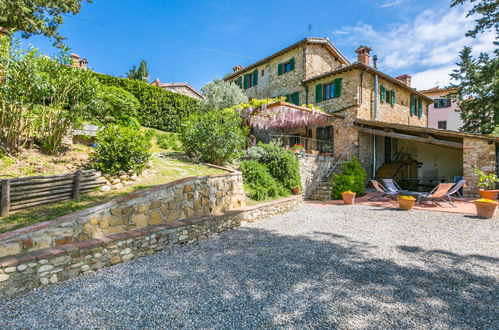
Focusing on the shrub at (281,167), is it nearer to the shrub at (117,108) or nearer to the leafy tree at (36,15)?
the shrub at (117,108)

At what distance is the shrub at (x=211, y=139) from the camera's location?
8.47 metres

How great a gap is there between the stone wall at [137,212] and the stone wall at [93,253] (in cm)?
14

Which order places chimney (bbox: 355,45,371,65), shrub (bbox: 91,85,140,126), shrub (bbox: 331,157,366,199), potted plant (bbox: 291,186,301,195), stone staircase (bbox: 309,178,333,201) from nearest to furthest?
potted plant (bbox: 291,186,301,195)
shrub (bbox: 91,85,140,126)
shrub (bbox: 331,157,366,199)
stone staircase (bbox: 309,178,333,201)
chimney (bbox: 355,45,371,65)

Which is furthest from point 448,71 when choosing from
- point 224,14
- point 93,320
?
point 93,320

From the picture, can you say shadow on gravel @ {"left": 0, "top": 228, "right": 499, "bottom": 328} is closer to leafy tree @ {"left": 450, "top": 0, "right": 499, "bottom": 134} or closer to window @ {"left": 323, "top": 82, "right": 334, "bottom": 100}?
leafy tree @ {"left": 450, "top": 0, "right": 499, "bottom": 134}

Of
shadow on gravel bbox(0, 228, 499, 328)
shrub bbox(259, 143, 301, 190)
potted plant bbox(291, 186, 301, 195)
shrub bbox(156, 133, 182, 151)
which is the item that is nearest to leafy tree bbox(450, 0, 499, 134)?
shrub bbox(259, 143, 301, 190)

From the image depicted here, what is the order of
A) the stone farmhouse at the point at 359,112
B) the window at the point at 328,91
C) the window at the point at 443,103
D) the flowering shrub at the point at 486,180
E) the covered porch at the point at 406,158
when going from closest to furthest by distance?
the flowering shrub at the point at 486,180 → the covered porch at the point at 406,158 → the stone farmhouse at the point at 359,112 → the window at the point at 328,91 → the window at the point at 443,103

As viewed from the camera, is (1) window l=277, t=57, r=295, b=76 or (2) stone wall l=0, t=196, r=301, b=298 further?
(1) window l=277, t=57, r=295, b=76

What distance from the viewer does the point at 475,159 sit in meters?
9.12

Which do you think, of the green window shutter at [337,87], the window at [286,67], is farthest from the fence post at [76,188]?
the window at [286,67]

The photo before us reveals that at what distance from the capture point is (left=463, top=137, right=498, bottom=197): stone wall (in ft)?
29.1

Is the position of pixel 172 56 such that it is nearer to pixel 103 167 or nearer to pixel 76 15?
pixel 76 15

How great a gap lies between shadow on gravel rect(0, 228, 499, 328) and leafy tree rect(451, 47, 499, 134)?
17869mm

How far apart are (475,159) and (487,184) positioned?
1.18m
